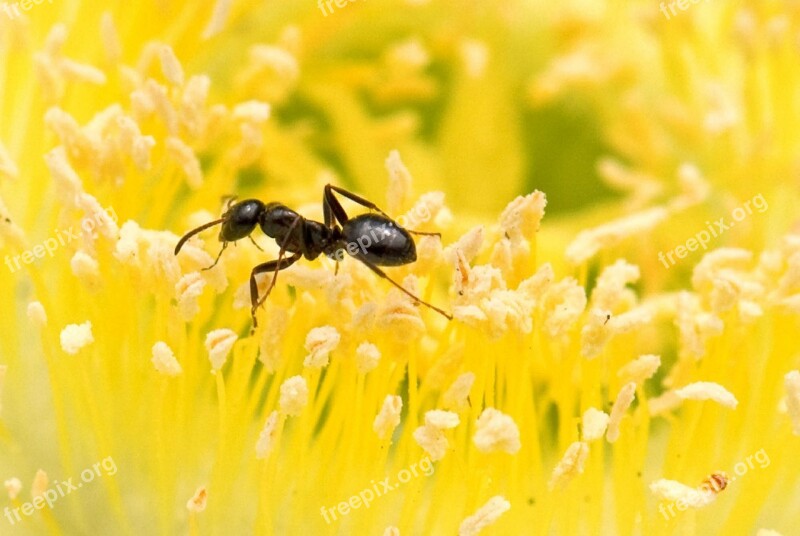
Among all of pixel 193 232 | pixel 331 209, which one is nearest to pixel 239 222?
pixel 193 232

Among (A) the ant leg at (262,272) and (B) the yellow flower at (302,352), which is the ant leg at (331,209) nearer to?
(B) the yellow flower at (302,352)

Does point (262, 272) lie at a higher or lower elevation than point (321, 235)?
lower

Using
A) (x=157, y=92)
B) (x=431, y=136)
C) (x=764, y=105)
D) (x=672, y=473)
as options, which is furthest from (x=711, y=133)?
(x=157, y=92)

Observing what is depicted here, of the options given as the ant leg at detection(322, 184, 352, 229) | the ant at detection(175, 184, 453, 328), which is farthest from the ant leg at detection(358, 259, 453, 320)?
the ant leg at detection(322, 184, 352, 229)

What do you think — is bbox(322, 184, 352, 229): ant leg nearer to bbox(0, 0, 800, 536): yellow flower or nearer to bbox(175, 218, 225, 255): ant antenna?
bbox(0, 0, 800, 536): yellow flower

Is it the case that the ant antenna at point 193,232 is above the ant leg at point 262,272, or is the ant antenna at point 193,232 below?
above

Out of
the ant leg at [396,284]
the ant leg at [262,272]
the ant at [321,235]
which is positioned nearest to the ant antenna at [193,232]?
the ant at [321,235]

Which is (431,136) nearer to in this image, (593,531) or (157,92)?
(157,92)

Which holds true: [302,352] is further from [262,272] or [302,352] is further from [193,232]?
[193,232]
